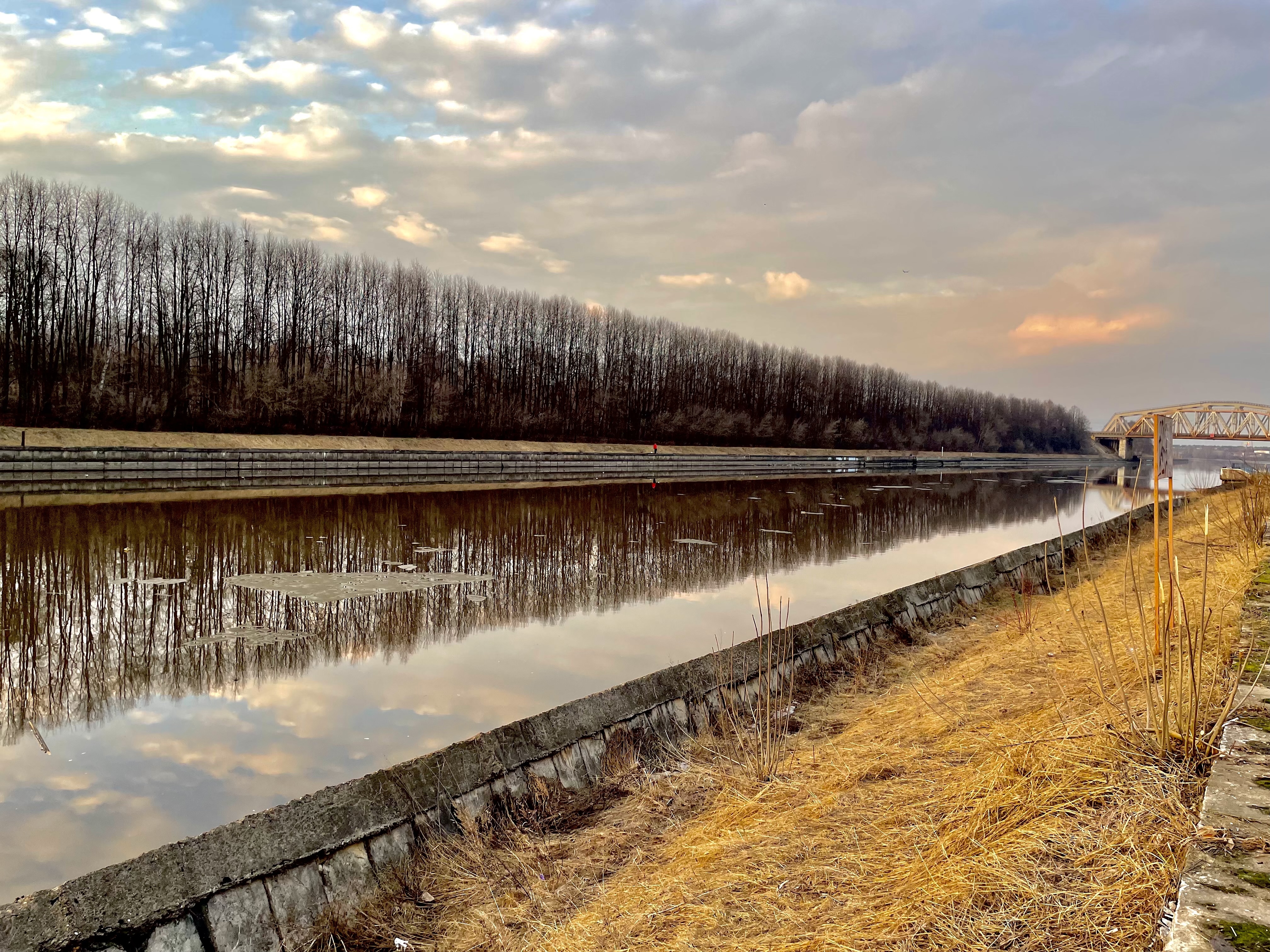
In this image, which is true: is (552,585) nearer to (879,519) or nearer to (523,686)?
(523,686)

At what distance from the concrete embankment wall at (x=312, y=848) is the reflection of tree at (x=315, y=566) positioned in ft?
10.5

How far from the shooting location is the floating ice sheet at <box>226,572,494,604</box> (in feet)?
33.7

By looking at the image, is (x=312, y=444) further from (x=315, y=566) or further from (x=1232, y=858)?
(x=1232, y=858)

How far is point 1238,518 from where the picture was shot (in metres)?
13.8

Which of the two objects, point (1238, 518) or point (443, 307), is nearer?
point (1238, 518)

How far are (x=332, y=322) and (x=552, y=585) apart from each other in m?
46.5

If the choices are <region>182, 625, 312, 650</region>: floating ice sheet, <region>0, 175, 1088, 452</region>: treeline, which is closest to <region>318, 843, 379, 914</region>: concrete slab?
<region>182, 625, 312, 650</region>: floating ice sheet

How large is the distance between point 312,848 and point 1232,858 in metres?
3.35

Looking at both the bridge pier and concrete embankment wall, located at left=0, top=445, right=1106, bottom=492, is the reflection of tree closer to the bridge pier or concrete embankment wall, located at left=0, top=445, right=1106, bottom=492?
concrete embankment wall, located at left=0, top=445, right=1106, bottom=492

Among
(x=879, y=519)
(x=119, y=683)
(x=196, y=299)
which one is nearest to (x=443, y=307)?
(x=196, y=299)

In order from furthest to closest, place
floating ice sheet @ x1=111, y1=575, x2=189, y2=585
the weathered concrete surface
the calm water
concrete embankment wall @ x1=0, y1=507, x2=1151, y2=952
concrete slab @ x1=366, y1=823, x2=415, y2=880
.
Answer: floating ice sheet @ x1=111, y1=575, x2=189, y2=585 < the calm water < concrete slab @ x1=366, y1=823, x2=415, y2=880 < concrete embankment wall @ x1=0, y1=507, x2=1151, y2=952 < the weathered concrete surface

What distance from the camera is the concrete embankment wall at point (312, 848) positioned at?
3.00 m

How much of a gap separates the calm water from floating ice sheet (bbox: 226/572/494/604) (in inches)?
10.6

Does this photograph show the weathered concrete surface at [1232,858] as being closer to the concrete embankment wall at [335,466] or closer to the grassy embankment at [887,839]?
the grassy embankment at [887,839]
